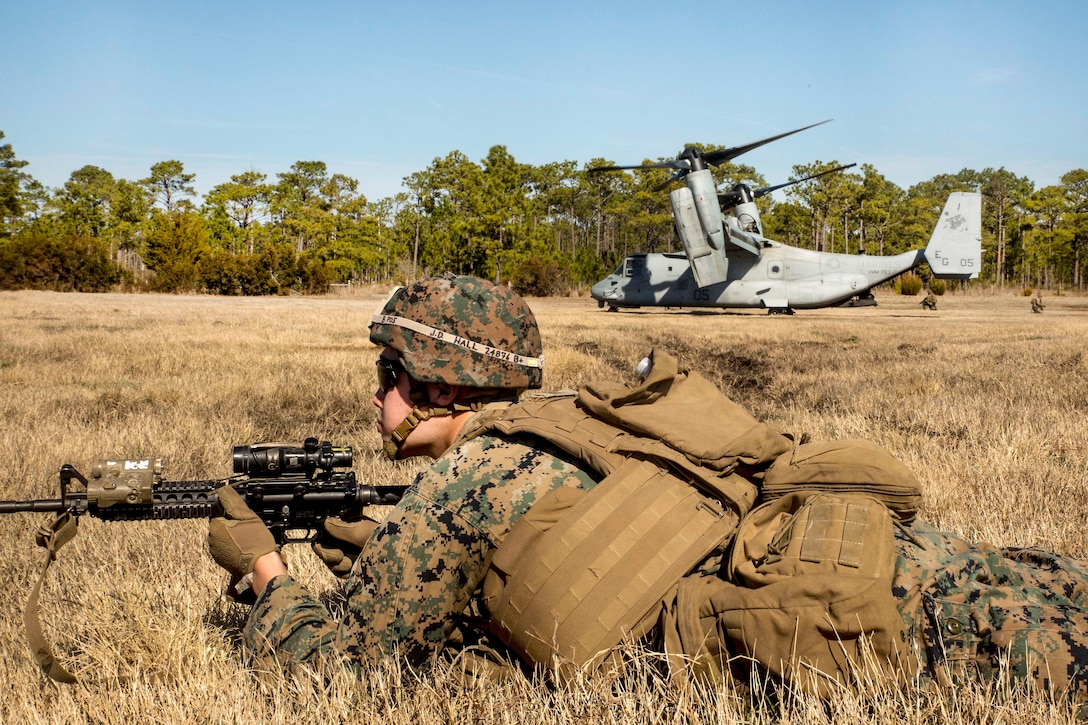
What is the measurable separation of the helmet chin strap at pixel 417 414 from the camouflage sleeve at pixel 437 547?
0.46 meters

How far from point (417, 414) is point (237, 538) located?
2.21 ft

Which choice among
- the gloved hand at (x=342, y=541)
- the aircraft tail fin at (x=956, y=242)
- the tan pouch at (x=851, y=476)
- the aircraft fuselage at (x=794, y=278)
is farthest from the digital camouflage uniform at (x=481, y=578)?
the aircraft tail fin at (x=956, y=242)

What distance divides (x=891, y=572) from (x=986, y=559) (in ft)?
1.54

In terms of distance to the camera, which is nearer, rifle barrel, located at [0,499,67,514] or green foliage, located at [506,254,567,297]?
rifle barrel, located at [0,499,67,514]

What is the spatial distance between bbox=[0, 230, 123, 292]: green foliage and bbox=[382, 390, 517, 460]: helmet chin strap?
43.5m

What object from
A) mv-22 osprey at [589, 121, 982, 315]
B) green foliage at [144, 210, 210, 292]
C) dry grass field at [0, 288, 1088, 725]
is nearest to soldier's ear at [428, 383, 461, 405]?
dry grass field at [0, 288, 1088, 725]

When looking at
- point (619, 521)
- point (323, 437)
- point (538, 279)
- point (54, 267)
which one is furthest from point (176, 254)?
point (619, 521)

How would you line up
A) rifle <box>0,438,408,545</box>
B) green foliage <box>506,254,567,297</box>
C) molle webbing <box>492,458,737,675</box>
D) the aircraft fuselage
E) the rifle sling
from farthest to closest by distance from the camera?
1. green foliage <box>506,254,567,297</box>
2. the aircraft fuselage
3. rifle <box>0,438,408,545</box>
4. the rifle sling
5. molle webbing <box>492,458,737,675</box>

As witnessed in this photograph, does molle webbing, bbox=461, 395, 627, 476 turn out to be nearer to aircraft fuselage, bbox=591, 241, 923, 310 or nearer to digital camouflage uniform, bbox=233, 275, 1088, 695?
digital camouflage uniform, bbox=233, 275, 1088, 695

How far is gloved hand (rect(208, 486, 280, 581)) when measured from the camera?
8.69 feet

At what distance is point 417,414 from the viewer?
2.85 meters

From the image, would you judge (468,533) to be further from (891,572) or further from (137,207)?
(137,207)

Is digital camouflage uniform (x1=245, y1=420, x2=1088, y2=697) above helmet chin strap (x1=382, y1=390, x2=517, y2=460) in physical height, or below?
below

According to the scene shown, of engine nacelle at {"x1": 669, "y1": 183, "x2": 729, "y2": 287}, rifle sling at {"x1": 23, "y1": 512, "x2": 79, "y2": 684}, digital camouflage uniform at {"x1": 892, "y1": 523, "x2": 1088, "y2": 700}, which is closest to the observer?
digital camouflage uniform at {"x1": 892, "y1": 523, "x2": 1088, "y2": 700}
